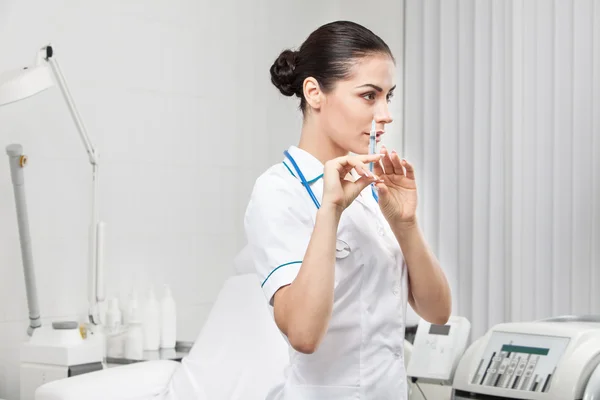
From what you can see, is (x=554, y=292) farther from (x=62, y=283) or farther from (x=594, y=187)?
(x=62, y=283)

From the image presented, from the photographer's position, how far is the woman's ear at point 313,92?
1.36m

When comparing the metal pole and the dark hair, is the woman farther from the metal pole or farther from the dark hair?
the metal pole

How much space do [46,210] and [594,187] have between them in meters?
1.99

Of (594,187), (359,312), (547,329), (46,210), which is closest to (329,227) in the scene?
(359,312)

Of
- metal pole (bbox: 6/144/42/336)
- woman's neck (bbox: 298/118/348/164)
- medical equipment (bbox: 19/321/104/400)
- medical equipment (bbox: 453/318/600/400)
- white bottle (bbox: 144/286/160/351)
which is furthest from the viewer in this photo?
white bottle (bbox: 144/286/160/351)

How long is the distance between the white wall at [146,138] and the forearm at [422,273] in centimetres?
179

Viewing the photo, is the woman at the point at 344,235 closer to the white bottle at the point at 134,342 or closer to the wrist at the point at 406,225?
the wrist at the point at 406,225

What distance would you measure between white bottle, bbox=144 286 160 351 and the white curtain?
131 centimetres

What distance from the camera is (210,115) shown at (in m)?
3.47

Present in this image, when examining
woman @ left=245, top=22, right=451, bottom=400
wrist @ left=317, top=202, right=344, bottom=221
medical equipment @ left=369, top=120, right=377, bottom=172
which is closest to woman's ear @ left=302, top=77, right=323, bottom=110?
woman @ left=245, top=22, right=451, bottom=400

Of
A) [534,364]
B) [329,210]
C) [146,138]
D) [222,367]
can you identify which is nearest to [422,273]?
[329,210]

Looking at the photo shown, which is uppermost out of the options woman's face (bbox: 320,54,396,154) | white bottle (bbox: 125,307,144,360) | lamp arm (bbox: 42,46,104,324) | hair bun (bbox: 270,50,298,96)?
hair bun (bbox: 270,50,298,96)

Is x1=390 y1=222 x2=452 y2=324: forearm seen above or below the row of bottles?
above

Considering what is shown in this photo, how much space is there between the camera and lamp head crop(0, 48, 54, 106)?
238 cm
